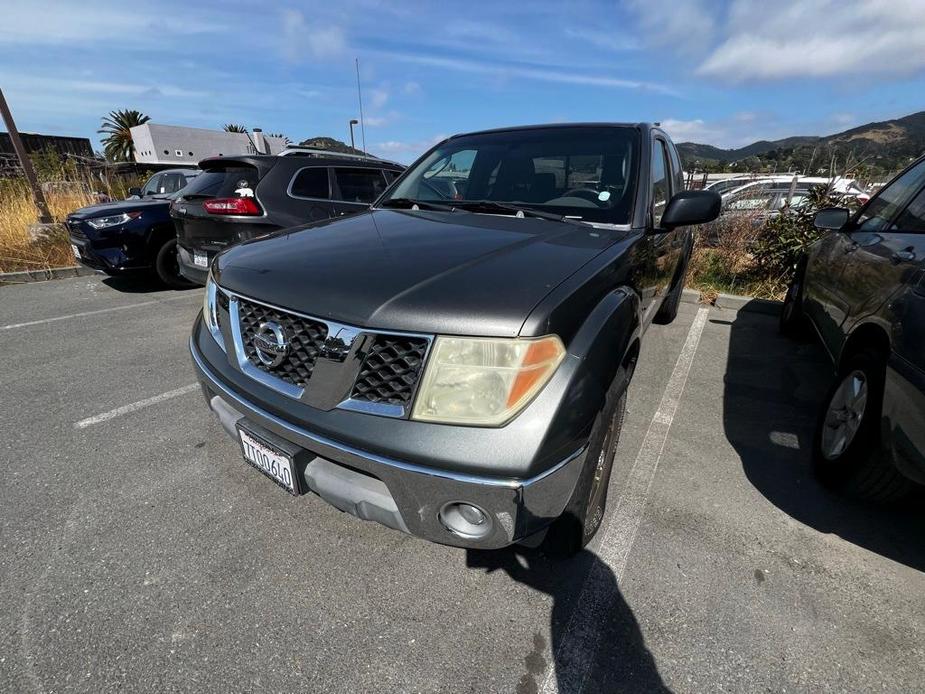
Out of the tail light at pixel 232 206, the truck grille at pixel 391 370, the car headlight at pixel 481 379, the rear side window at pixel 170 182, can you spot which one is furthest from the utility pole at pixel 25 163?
the car headlight at pixel 481 379

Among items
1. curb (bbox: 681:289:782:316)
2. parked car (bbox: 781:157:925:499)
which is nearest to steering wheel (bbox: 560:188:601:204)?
parked car (bbox: 781:157:925:499)

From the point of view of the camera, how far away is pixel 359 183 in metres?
5.62

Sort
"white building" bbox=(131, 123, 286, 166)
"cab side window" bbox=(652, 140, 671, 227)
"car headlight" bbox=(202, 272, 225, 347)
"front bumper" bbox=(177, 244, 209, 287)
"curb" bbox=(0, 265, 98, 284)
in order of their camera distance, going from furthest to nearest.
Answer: "white building" bbox=(131, 123, 286, 166), "curb" bbox=(0, 265, 98, 284), "front bumper" bbox=(177, 244, 209, 287), "cab side window" bbox=(652, 140, 671, 227), "car headlight" bbox=(202, 272, 225, 347)

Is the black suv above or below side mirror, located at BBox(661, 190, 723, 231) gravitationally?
below

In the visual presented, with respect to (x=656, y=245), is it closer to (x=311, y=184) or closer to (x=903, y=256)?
(x=903, y=256)

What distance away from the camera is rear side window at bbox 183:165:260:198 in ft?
15.4

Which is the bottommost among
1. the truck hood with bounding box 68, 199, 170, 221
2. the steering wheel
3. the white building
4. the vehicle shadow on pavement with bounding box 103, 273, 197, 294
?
the vehicle shadow on pavement with bounding box 103, 273, 197, 294

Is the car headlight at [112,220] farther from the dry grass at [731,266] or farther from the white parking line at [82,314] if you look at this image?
A: the dry grass at [731,266]

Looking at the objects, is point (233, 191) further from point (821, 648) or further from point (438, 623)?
point (821, 648)

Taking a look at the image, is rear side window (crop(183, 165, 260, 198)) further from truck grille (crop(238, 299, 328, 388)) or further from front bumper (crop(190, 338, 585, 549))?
front bumper (crop(190, 338, 585, 549))

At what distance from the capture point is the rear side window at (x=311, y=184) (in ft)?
16.2

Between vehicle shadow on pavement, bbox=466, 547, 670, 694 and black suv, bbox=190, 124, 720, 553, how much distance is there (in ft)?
0.50

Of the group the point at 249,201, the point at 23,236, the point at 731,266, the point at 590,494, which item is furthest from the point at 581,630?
the point at 23,236

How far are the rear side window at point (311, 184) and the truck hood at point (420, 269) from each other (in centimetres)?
303
